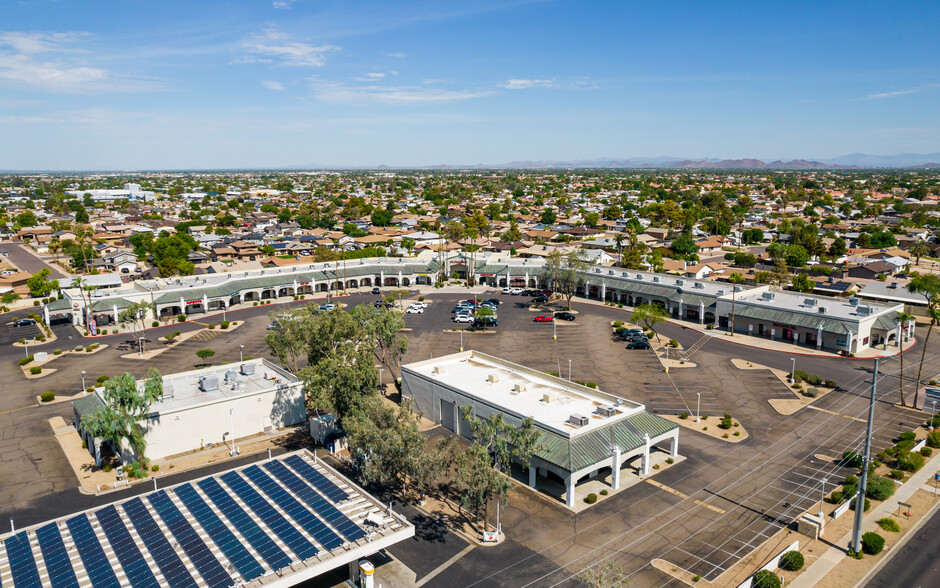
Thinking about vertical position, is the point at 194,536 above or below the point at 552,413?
above

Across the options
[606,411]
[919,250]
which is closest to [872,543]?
[606,411]

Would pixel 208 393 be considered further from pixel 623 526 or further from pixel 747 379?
pixel 747 379

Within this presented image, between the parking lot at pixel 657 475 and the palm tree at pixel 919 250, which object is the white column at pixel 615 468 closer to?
the parking lot at pixel 657 475

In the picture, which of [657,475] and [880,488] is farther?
[657,475]

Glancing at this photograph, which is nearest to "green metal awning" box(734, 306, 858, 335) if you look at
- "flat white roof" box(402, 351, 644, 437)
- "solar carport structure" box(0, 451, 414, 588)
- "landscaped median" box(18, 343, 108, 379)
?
"flat white roof" box(402, 351, 644, 437)

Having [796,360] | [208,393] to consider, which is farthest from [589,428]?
[796,360]

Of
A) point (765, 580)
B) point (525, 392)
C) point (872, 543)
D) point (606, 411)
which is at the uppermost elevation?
point (606, 411)

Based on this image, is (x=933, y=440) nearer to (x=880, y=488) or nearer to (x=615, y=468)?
(x=880, y=488)
